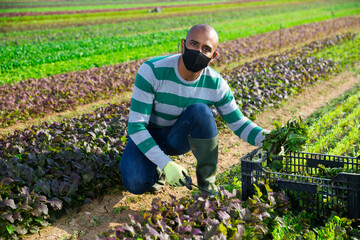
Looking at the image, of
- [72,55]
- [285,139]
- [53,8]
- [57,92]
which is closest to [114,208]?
[285,139]

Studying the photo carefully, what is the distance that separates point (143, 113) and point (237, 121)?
2.94 feet

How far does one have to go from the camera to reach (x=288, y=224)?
9.36ft

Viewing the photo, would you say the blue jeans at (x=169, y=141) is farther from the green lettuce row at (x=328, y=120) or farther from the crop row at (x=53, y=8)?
the crop row at (x=53, y=8)

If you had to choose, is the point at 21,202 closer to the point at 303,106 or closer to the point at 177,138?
the point at 177,138

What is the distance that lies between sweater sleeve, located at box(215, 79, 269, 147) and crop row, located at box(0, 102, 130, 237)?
1333 millimetres

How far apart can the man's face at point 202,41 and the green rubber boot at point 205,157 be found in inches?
29.7

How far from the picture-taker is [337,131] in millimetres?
5375

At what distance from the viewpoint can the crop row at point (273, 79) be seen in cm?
678

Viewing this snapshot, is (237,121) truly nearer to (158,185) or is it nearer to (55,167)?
(158,185)

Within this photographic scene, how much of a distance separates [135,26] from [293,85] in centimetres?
2079

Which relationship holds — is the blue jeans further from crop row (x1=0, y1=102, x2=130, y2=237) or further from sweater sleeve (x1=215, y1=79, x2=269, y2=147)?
crop row (x1=0, y1=102, x2=130, y2=237)

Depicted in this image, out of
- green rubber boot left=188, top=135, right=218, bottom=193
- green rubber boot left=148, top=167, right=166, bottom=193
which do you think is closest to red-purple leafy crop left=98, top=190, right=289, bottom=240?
green rubber boot left=188, top=135, right=218, bottom=193

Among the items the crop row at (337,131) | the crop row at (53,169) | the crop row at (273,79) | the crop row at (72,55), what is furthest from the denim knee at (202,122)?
the crop row at (72,55)

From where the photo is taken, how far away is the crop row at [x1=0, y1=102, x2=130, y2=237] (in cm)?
315
